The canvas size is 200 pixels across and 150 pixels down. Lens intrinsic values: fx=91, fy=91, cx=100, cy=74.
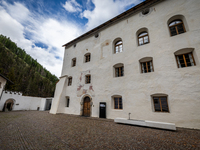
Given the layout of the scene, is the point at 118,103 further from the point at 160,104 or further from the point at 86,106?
the point at 86,106

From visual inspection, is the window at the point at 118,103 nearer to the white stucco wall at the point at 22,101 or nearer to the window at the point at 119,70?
the window at the point at 119,70

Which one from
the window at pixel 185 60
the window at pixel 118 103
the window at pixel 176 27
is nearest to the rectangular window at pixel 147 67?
the window at pixel 185 60

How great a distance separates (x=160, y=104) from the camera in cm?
615

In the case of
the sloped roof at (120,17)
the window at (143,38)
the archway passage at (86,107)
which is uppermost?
the sloped roof at (120,17)

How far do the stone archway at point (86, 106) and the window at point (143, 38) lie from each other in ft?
23.7

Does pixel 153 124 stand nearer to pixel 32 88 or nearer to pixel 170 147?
pixel 170 147

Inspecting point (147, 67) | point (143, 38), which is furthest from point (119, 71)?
point (143, 38)

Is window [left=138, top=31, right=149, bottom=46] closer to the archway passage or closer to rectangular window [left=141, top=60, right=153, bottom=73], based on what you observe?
rectangular window [left=141, top=60, right=153, bottom=73]

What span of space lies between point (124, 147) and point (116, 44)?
8.98 metres

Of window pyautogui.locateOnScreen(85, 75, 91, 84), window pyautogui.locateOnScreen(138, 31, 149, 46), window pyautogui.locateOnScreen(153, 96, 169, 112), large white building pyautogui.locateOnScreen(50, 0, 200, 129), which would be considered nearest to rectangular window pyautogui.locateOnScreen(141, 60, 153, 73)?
large white building pyautogui.locateOnScreen(50, 0, 200, 129)

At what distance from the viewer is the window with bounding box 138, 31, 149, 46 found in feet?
26.0

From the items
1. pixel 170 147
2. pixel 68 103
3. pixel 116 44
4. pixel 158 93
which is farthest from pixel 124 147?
pixel 68 103

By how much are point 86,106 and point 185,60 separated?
30.0 feet

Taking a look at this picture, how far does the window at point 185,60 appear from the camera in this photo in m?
5.92
